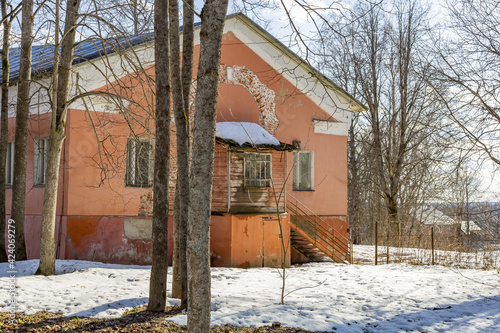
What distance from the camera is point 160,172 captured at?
307 inches

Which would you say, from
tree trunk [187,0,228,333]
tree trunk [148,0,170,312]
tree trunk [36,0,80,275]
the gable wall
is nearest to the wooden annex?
the gable wall

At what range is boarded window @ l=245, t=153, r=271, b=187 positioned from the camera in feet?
47.1

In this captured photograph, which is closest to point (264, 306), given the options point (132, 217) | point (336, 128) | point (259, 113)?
point (132, 217)

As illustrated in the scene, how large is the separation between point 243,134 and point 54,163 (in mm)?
5923

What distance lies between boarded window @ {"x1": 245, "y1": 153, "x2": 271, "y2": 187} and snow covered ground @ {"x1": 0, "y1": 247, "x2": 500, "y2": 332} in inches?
111

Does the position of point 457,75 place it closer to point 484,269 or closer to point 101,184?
point 484,269

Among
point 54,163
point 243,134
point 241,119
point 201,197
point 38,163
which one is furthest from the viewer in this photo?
point 241,119

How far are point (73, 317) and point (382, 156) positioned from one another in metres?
22.3

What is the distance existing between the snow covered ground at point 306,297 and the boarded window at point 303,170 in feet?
14.9

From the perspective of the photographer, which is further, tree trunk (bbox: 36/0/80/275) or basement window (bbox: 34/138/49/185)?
basement window (bbox: 34/138/49/185)

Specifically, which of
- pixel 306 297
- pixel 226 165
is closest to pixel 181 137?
pixel 306 297

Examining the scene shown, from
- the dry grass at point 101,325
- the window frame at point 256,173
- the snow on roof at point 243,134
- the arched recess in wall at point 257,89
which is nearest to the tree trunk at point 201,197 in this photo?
the dry grass at point 101,325

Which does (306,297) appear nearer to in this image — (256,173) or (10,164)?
(256,173)

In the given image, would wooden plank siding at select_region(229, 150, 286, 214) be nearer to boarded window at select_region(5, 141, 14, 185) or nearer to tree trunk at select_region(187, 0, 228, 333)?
boarded window at select_region(5, 141, 14, 185)
